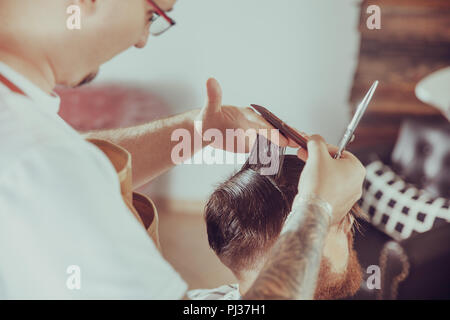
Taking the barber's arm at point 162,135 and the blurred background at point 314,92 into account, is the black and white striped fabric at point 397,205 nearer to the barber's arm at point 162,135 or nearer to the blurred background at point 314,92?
the blurred background at point 314,92

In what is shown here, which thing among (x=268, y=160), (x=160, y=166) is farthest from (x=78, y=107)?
(x=268, y=160)

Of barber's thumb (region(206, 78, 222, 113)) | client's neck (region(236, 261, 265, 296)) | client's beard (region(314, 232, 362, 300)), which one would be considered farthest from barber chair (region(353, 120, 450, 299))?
barber's thumb (region(206, 78, 222, 113))

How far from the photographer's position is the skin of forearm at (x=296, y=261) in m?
0.57

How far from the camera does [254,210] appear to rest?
0.96 m

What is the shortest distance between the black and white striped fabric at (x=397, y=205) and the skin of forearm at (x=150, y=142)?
1217mm

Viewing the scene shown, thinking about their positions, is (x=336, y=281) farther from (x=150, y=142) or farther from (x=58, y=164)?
(x=58, y=164)

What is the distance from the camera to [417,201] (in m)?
1.83

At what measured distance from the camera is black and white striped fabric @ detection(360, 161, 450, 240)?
179 cm

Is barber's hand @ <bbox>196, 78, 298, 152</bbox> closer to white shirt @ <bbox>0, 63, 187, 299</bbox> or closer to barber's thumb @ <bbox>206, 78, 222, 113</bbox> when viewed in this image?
barber's thumb @ <bbox>206, 78, 222, 113</bbox>

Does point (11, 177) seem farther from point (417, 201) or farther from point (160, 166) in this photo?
point (417, 201)

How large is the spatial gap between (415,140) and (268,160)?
4.26 ft

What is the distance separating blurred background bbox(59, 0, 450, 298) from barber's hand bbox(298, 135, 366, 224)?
0.43 meters

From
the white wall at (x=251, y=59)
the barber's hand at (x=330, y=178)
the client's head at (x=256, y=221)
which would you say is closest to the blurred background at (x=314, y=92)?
the white wall at (x=251, y=59)

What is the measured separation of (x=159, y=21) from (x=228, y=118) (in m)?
0.28
